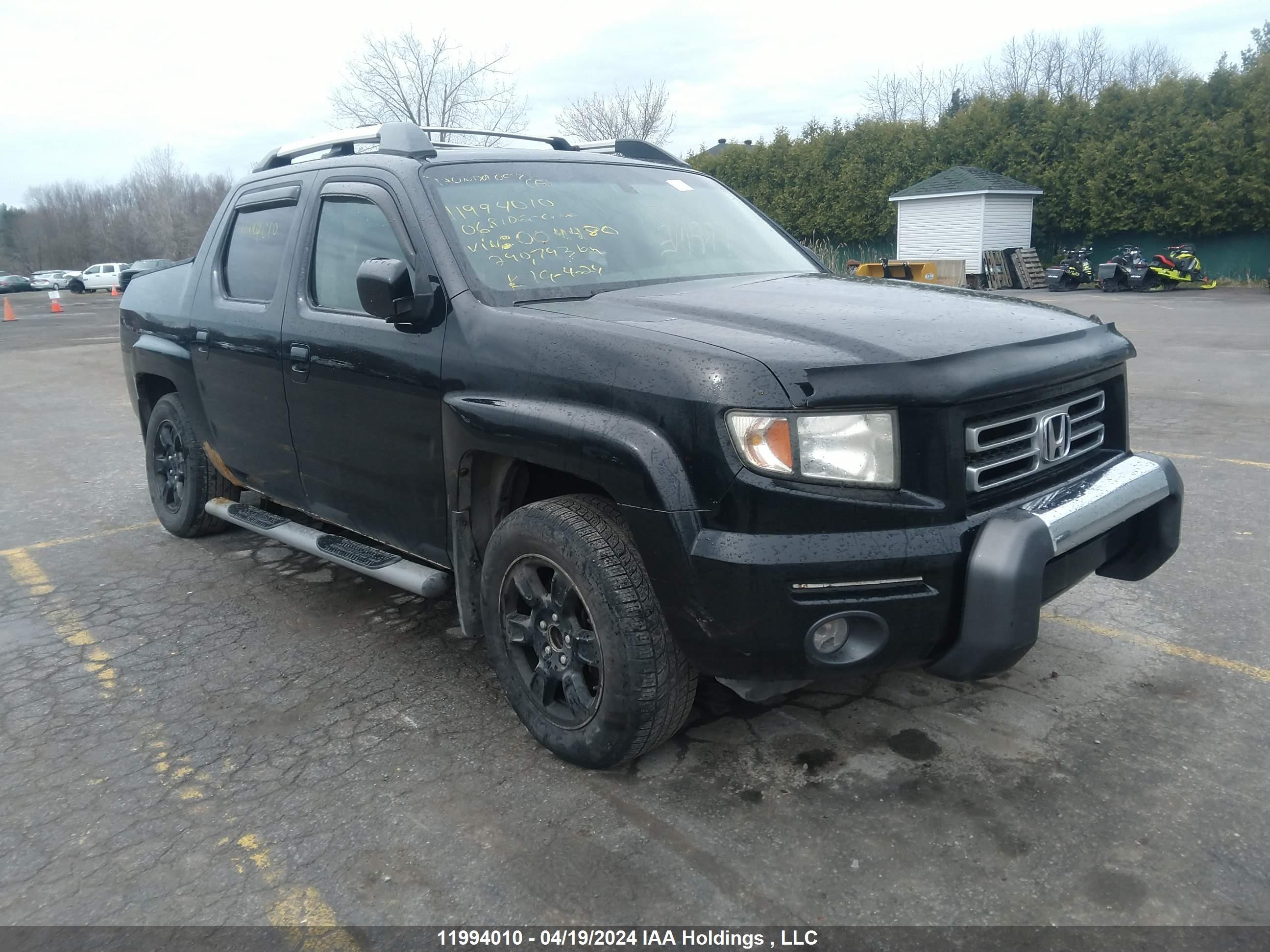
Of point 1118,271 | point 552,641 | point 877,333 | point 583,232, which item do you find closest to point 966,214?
point 1118,271

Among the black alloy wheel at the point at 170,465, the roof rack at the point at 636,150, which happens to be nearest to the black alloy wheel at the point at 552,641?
the roof rack at the point at 636,150

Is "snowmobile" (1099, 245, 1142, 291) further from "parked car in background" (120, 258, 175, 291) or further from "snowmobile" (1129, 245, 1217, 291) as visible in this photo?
"parked car in background" (120, 258, 175, 291)

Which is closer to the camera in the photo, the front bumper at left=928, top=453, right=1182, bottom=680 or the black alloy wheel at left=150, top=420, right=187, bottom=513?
the front bumper at left=928, top=453, right=1182, bottom=680

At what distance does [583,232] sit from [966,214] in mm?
28772

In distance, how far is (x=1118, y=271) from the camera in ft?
86.3

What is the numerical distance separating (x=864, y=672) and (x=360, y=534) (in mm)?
2238

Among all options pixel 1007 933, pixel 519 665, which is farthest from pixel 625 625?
pixel 1007 933

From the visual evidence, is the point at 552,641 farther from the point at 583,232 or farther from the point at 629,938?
the point at 583,232

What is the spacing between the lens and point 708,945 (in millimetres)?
2322

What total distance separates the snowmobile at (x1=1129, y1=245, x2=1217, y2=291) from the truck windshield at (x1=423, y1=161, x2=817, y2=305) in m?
25.7

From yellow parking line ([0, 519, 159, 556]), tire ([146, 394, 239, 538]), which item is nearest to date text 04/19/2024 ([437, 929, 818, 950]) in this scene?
tire ([146, 394, 239, 538])

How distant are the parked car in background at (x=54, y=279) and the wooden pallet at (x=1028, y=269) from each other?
51.2m

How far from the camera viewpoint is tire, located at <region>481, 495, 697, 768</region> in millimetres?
2773

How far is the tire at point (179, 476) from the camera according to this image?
17.3 ft
